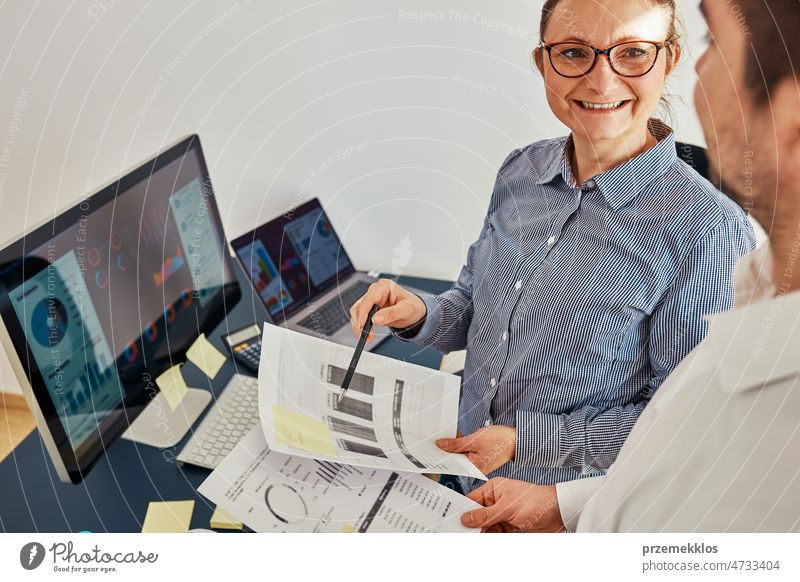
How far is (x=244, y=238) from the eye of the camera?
991 millimetres

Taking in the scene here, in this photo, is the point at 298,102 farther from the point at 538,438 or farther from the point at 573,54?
the point at 538,438

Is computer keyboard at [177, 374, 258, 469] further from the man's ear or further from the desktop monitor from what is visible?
the man's ear

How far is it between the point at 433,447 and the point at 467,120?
0.47 meters

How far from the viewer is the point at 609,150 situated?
0.69 meters

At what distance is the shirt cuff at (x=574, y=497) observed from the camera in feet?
2.23

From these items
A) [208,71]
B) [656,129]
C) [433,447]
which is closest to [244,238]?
[208,71]

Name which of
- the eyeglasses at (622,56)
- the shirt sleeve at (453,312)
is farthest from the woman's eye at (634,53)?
the shirt sleeve at (453,312)

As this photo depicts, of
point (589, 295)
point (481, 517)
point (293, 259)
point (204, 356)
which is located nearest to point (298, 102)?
point (293, 259)

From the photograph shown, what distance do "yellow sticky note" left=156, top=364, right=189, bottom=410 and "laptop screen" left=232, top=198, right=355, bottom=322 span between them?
0.19m

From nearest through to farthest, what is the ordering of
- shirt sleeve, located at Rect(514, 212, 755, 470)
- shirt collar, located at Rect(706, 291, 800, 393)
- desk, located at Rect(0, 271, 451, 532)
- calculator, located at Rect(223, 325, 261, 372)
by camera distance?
shirt collar, located at Rect(706, 291, 800, 393)
shirt sleeve, located at Rect(514, 212, 755, 470)
desk, located at Rect(0, 271, 451, 532)
calculator, located at Rect(223, 325, 261, 372)

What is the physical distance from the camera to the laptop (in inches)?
40.3

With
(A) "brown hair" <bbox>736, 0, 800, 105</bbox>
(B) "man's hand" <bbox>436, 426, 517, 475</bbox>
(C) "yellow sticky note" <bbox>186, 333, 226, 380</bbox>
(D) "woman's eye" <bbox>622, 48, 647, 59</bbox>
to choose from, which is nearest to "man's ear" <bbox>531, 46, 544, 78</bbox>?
(D) "woman's eye" <bbox>622, 48, 647, 59</bbox>

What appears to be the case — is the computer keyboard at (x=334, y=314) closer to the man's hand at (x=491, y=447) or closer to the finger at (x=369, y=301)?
the finger at (x=369, y=301)

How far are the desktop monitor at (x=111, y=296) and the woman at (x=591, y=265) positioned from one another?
0.87ft
